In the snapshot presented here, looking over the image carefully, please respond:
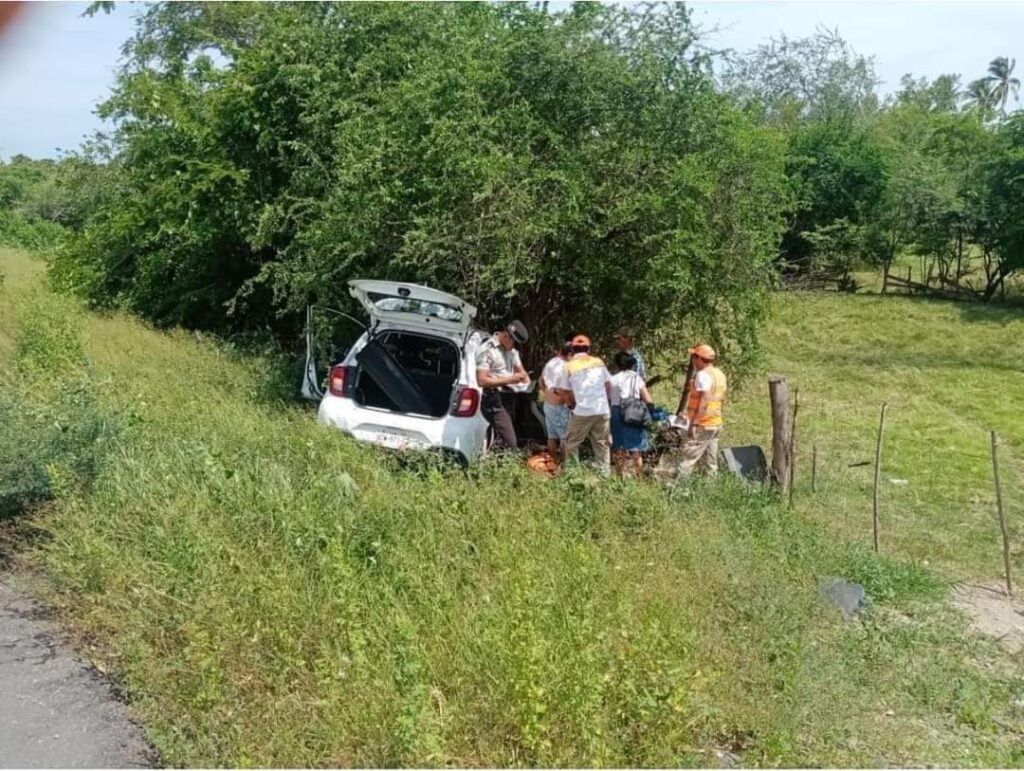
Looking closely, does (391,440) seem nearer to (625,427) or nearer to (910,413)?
(625,427)

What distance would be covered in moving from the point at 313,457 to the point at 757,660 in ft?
12.1

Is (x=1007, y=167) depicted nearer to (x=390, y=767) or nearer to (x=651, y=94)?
(x=651, y=94)

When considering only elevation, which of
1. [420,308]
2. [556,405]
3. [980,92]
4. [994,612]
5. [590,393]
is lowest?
[994,612]

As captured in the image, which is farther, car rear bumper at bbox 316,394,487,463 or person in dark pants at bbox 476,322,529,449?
person in dark pants at bbox 476,322,529,449

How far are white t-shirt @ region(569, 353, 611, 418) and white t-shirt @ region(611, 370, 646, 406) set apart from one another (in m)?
0.53

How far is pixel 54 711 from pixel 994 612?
6.53 meters

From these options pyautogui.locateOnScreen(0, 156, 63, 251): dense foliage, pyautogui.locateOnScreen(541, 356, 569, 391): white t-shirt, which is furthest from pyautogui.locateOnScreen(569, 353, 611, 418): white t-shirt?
pyautogui.locateOnScreen(0, 156, 63, 251): dense foliage

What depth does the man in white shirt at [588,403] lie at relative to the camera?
28.5 feet

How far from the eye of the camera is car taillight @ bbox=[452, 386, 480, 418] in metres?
8.48

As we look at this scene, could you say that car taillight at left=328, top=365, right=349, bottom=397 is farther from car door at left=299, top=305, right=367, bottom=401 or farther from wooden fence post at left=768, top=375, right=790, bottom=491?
wooden fence post at left=768, top=375, right=790, bottom=491

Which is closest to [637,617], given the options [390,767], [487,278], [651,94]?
[390,767]

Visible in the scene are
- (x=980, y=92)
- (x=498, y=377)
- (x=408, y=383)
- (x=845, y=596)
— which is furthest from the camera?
(x=980, y=92)

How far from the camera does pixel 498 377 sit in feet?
30.0

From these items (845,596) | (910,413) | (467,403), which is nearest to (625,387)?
(467,403)
